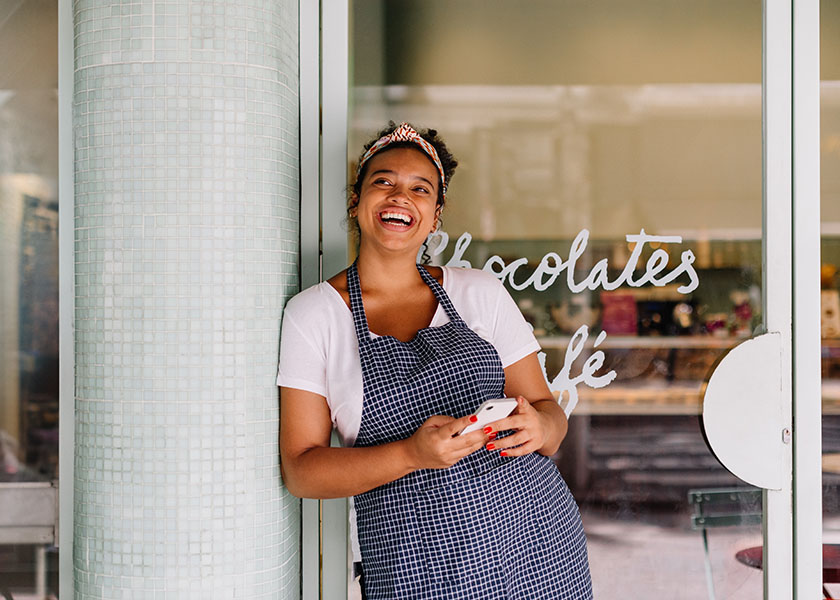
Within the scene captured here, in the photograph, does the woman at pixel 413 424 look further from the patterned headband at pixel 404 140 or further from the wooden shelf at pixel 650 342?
the wooden shelf at pixel 650 342

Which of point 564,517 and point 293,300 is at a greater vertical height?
point 293,300

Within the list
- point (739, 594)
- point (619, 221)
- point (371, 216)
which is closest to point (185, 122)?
point (371, 216)

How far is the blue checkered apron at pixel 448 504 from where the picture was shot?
60.4 inches

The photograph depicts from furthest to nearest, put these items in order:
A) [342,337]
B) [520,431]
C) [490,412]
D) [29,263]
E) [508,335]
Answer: [29,263]
[508,335]
[342,337]
[520,431]
[490,412]

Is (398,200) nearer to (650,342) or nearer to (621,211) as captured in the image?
(621,211)

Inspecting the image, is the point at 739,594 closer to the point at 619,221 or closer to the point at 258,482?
the point at 619,221

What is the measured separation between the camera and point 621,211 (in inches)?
73.4

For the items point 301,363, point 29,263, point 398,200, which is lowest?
point 301,363

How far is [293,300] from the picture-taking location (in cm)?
167

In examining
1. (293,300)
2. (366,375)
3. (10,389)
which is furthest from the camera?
(10,389)

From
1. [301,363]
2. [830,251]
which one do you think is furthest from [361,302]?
[830,251]

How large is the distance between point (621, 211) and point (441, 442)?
31.2 inches

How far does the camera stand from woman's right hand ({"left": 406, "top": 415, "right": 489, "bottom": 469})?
54.6 inches

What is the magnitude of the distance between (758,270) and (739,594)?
78 centimetres
